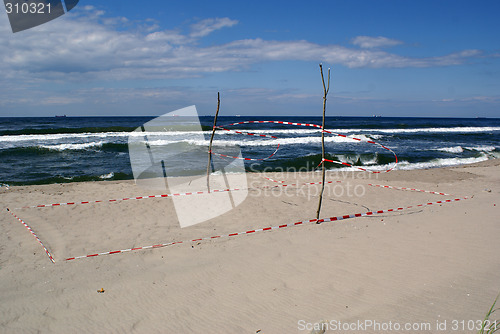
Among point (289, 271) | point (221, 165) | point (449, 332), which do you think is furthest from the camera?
point (221, 165)

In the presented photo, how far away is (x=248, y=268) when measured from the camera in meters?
4.75

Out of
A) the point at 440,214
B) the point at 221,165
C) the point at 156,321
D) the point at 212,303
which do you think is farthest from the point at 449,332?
the point at 221,165

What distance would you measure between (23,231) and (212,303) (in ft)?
14.7

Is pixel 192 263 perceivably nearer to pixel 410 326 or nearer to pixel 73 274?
pixel 73 274

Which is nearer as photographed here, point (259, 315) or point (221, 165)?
point (259, 315)

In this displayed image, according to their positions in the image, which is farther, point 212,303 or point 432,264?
point 432,264

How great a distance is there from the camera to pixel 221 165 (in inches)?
599

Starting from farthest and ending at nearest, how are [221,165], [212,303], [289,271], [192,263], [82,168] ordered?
[221,165]
[82,168]
[192,263]
[289,271]
[212,303]

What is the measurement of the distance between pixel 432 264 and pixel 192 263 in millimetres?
3430

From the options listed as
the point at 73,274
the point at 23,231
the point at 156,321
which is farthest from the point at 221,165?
the point at 156,321

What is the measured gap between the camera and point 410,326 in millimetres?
3326

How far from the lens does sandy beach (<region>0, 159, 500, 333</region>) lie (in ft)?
11.8

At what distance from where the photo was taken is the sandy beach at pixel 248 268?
359cm

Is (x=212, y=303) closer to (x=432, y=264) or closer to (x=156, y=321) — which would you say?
(x=156, y=321)
